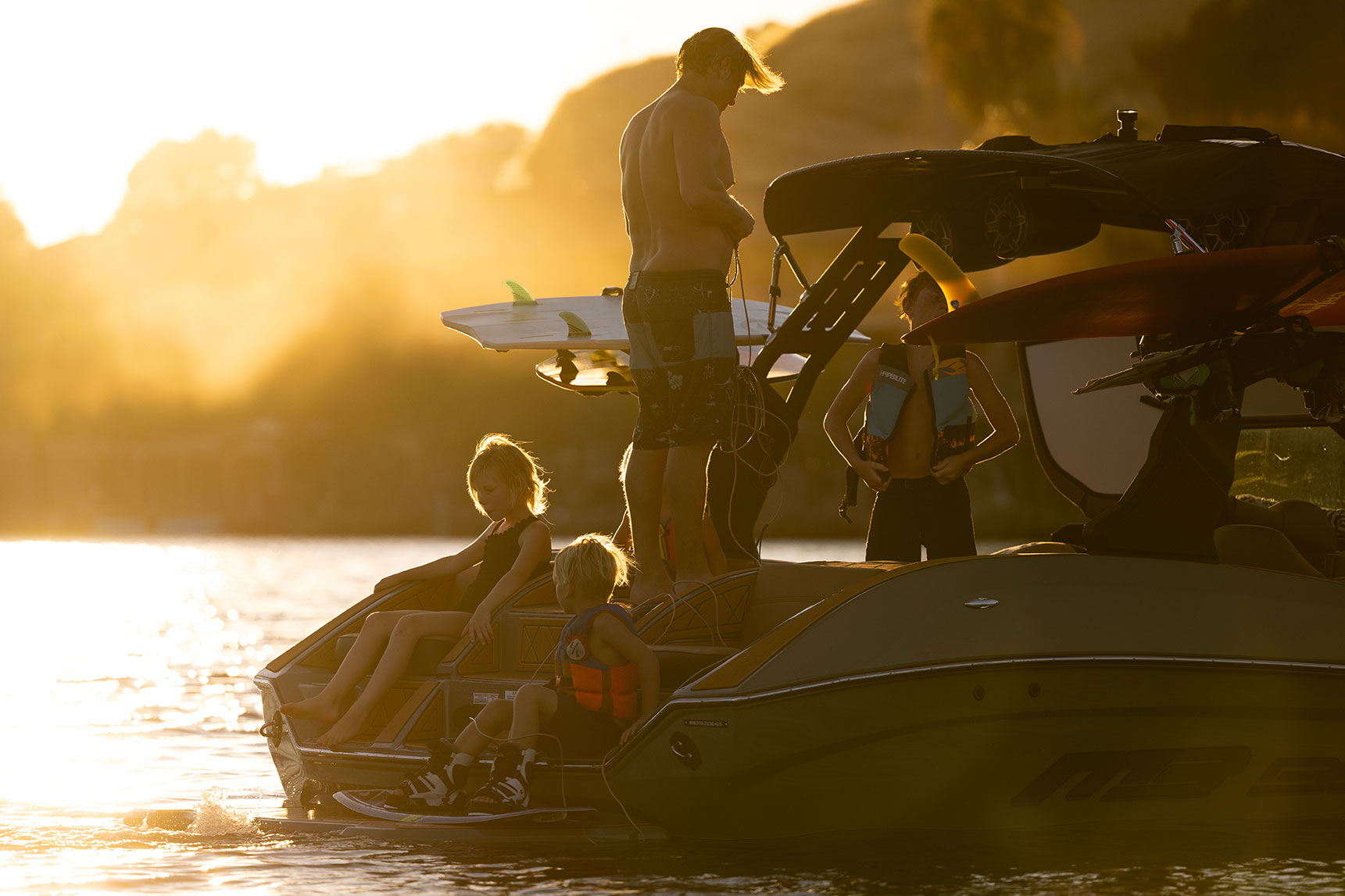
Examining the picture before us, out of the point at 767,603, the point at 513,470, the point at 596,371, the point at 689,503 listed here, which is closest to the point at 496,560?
the point at 513,470

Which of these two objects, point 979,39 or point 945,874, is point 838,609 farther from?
point 979,39

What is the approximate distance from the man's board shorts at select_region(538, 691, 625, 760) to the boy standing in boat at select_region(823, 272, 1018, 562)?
1.33 m

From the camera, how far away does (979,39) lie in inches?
2309

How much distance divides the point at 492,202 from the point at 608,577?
350ft

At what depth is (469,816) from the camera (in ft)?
19.6

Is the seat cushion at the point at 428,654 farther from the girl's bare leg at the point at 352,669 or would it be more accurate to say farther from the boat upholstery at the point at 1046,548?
the boat upholstery at the point at 1046,548

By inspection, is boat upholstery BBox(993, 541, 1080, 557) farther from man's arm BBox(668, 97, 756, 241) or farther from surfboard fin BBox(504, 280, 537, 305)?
surfboard fin BBox(504, 280, 537, 305)

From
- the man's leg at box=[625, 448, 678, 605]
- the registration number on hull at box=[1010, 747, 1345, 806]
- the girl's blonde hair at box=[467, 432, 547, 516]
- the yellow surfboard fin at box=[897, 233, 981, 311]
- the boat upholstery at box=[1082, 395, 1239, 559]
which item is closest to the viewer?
the registration number on hull at box=[1010, 747, 1345, 806]

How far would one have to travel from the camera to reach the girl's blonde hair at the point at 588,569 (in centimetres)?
599

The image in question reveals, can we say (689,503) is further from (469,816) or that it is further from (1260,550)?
(1260,550)

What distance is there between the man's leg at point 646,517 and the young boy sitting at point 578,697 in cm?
47

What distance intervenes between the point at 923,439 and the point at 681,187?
140 cm

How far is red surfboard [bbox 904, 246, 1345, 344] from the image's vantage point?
5570 mm

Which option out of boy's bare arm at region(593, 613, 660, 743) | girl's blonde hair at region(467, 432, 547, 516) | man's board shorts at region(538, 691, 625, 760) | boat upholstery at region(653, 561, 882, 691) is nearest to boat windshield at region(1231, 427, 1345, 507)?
boat upholstery at region(653, 561, 882, 691)
